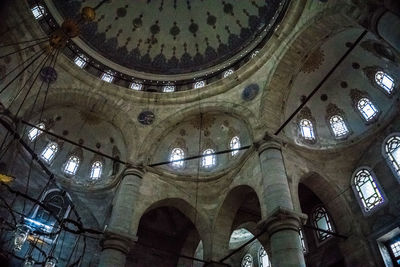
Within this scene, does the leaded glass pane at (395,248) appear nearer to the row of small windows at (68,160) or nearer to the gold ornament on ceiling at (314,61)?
the gold ornament on ceiling at (314,61)

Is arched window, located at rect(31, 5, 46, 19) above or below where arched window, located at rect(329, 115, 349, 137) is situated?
above

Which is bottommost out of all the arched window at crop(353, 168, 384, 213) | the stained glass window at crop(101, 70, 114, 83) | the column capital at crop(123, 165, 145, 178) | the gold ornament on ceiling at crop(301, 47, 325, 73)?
the arched window at crop(353, 168, 384, 213)

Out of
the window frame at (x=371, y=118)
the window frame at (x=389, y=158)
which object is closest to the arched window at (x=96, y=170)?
the window frame at (x=371, y=118)

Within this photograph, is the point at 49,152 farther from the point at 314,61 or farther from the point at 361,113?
the point at 361,113

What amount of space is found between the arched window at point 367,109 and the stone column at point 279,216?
4404 mm

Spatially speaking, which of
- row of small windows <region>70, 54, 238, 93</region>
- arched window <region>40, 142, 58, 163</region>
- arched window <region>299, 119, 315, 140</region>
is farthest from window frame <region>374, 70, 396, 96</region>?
arched window <region>40, 142, 58, 163</region>

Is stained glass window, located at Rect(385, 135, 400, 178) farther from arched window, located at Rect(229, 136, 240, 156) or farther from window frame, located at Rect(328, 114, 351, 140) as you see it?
arched window, located at Rect(229, 136, 240, 156)

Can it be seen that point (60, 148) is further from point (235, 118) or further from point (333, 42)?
point (333, 42)

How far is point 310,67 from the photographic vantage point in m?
13.2

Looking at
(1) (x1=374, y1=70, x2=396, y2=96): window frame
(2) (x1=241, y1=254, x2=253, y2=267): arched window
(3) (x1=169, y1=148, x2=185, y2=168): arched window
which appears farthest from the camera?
(2) (x1=241, y1=254, x2=253, y2=267): arched window

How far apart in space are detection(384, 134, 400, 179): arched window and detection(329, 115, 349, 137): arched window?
168 cm

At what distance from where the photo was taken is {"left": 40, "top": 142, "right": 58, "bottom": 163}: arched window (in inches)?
559

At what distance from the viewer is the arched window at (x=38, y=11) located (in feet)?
46.6

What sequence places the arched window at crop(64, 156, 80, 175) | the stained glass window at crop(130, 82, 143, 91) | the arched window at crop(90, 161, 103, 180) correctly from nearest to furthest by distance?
1. the arched window at crop(64, 156, 80, 175)
2. the arched window at crop(90, 161, 103, 180)
3. the stained glass window at crop(130, 82, 143, 91)
